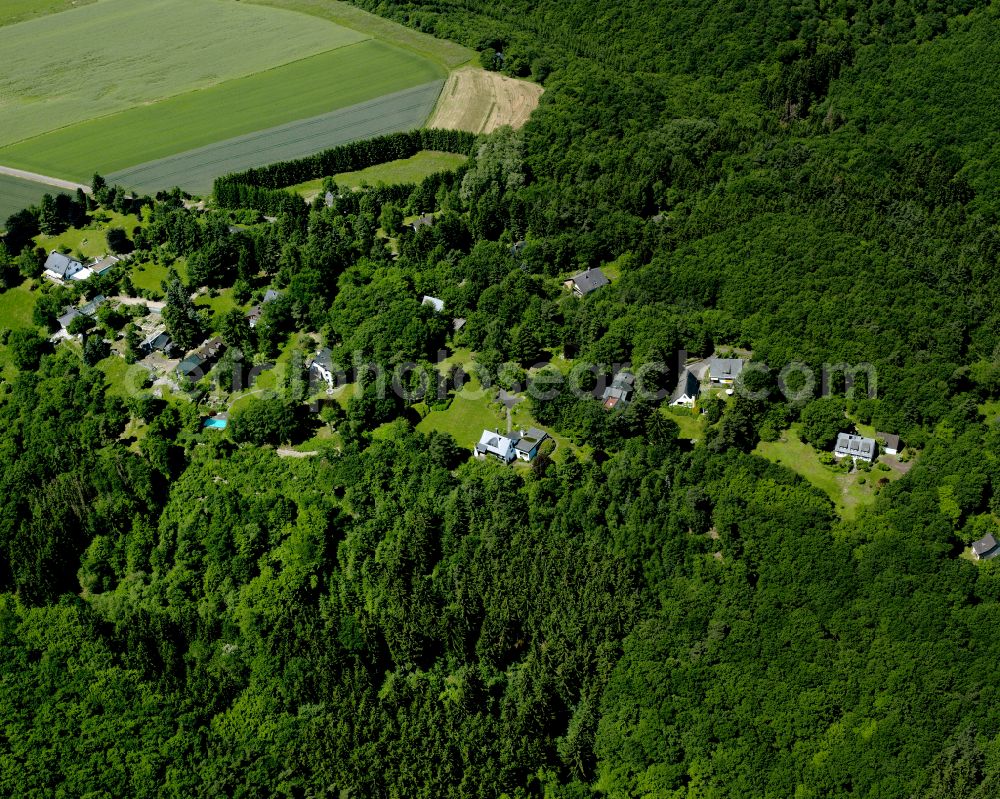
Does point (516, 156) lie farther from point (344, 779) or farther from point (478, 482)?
point (344, 779)

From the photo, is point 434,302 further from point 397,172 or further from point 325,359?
point 397,172

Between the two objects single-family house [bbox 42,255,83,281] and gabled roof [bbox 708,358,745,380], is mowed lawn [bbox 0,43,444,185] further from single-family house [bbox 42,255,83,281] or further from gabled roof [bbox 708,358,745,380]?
gabled roof [bbox 708,358,745,380]

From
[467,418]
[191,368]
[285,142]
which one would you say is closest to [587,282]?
[467,418]

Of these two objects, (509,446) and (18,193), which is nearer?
(509,446)

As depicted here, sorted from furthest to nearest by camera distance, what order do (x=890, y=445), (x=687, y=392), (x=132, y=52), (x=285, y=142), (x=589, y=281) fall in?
(x=132, y=52) < (x=285, y=142) < (x=589, y=281) < (x=687, y=392) < (x=890, y=445)

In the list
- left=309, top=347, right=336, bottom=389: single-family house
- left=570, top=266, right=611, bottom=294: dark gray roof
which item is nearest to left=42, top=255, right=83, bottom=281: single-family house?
left=309, top=347, right=336, bottom=389: single-family house
